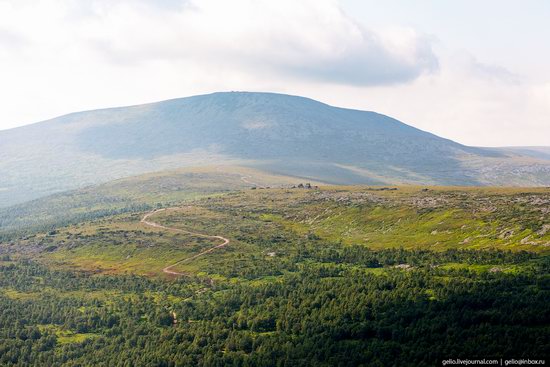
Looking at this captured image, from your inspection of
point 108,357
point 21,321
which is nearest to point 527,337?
point 108,357

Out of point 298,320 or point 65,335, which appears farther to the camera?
point 65,335

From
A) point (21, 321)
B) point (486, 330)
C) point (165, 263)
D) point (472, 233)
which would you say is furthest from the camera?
point (165, 263)

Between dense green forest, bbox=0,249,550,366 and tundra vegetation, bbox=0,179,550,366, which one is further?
tundra vegetation, bbox=0,179,550,366

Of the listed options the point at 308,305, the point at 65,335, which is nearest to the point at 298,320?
the point at 308,305

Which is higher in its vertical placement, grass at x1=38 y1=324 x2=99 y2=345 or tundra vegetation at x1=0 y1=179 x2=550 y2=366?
tundra vegetation at x1=0 y1=179 x2=550 y2=366

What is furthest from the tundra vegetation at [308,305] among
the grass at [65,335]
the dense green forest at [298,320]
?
the grass at [65,335]

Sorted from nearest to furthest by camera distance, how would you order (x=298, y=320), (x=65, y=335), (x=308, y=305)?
(x=298, y=320)
(x=308, y=305)
(x=65, y=335)

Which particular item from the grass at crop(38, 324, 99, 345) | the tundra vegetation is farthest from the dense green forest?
Result: the grass at crop(38, 324, 99, 345)

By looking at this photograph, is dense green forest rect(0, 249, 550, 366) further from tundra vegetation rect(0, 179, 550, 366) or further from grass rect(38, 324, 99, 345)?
grass rect(38, 324, 99, 345)

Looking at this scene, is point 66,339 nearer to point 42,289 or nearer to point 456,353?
point 42,289

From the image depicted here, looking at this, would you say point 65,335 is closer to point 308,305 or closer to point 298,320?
point 298,320

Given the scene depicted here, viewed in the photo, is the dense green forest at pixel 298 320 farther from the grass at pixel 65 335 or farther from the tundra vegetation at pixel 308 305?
the grass at pixel 65 335
